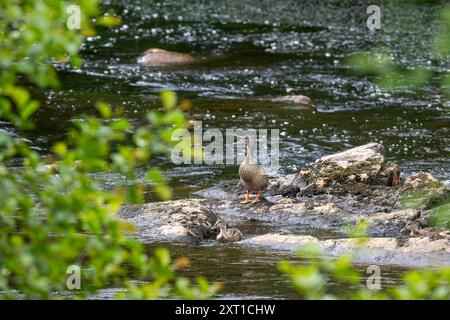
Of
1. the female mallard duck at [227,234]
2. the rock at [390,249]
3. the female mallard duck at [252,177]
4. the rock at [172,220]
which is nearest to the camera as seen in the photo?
the rock at [390,249]

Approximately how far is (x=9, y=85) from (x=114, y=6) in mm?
27791

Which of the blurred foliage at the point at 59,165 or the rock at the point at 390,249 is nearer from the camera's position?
the blurred foliage at the point at 59,165

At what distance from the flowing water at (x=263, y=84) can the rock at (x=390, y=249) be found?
0.51 meters

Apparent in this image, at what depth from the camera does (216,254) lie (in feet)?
35.3

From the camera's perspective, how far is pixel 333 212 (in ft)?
Answer: 41.9

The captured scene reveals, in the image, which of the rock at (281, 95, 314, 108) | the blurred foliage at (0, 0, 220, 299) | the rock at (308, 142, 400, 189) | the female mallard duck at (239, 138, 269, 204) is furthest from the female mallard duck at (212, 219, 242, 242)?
the rock at (281, 95, 314, 108)

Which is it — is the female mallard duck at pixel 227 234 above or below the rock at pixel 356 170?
below

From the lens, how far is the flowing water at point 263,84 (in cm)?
1614

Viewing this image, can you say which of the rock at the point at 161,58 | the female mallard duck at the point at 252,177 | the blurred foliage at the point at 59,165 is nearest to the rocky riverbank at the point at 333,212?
the female mallard duck at the point at 252,177

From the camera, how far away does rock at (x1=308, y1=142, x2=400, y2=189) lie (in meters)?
13.7

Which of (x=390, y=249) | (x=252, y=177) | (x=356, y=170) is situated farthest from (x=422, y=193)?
(x=252, y=177)

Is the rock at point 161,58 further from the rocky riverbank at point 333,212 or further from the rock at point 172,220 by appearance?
the rock at point 172,220

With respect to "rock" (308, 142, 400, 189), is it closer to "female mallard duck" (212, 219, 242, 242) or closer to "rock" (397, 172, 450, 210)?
"rock" (397, 172, 450, 210)
